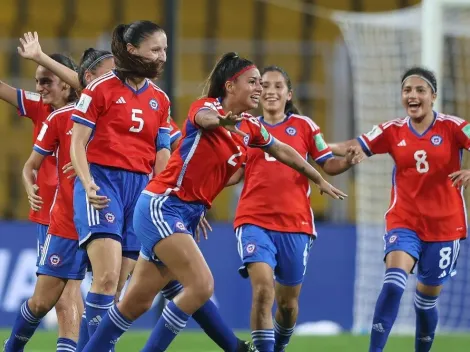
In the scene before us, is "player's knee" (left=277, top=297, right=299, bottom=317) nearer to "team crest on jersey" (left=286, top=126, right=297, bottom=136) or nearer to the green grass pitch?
"team crest on jersey" (left=286, top=126, right=297, bottom=136)

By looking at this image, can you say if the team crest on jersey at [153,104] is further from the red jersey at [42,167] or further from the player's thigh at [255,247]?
the player's thigh at [255,247]

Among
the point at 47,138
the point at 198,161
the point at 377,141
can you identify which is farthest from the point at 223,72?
the point at 377,141

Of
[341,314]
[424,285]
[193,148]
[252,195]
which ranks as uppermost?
[193,148]

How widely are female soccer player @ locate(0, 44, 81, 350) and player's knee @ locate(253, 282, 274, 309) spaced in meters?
1.29

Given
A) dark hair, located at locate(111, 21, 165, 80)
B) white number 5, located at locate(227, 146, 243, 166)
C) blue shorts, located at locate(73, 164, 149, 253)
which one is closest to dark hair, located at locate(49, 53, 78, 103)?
dark hair, located at locate(111, 21, 165, 80)

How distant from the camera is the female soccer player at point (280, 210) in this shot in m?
8.25

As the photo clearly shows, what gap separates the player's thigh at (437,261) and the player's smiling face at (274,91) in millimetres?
1563

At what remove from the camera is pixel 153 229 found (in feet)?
21.7

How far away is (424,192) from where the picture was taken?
339 inches

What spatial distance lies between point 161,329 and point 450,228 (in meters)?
3.04

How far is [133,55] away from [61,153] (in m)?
1.11

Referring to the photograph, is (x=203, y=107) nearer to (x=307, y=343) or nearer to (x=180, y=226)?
(x=180, y=226)

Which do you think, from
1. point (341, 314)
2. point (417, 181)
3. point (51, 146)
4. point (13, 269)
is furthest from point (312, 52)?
point (51, 146)

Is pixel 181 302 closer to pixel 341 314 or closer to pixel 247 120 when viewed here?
pixel 247 120
